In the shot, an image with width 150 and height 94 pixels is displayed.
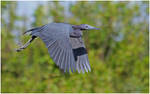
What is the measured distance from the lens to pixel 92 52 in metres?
6.43

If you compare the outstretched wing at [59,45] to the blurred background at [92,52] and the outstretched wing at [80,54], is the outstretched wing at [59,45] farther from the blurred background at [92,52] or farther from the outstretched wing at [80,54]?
the blurred background at [92,52]

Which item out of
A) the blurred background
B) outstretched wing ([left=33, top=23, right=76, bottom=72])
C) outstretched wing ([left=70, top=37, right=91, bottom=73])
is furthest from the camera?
the blurred background

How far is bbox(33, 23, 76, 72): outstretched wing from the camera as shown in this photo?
2.67 meters

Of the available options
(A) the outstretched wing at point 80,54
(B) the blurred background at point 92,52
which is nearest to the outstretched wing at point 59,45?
(A) the outstretched wing at point 80,54

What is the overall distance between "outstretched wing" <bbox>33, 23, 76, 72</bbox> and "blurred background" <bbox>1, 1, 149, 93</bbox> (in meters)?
2.65

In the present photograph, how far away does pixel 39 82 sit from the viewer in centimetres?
594

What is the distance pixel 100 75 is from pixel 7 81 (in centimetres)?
181

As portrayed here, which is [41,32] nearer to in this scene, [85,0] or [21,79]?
[21,79]

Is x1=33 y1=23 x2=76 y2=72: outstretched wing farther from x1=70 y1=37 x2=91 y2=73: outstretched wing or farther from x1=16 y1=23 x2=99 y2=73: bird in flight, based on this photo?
x1=70 y1=37 x2=91 y2=73: outstretched wing

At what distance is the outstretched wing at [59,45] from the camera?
267cm

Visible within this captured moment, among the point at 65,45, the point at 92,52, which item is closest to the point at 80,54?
the point at 65,45

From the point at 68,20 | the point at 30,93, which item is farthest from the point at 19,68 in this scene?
the point at 68,20

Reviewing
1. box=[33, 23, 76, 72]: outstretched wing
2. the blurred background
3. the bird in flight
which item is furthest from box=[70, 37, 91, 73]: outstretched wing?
the blurred background

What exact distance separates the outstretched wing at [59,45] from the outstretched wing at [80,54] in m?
0.14
